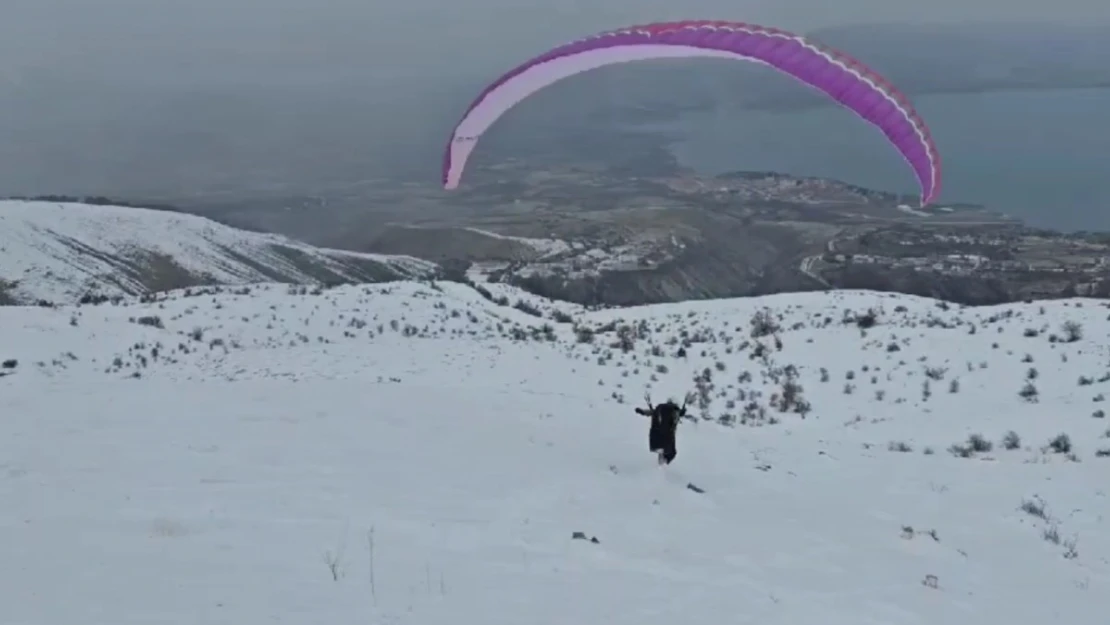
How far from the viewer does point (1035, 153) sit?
196 ft

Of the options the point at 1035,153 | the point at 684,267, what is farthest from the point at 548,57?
the point at 684,267

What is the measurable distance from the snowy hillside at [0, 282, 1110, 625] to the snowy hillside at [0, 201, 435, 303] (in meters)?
40.9

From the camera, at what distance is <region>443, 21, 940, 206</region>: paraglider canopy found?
10734 mm

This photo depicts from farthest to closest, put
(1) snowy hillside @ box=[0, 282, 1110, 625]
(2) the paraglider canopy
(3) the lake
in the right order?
(3) the lake
(2) the paraglider canopy
(1) snowy hillside @ box=[0, 282, 1110, 625]

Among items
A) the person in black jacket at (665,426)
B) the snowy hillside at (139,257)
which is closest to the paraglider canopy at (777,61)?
the person in black jacket at (665,426)

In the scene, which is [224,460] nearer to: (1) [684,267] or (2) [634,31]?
(2) [634,31]

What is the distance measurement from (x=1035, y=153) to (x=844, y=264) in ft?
48.8

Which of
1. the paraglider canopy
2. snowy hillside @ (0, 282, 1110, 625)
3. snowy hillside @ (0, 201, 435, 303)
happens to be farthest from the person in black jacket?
snowy hillside @ (0, 201, 435, 303)

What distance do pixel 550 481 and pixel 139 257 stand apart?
67.9 meters

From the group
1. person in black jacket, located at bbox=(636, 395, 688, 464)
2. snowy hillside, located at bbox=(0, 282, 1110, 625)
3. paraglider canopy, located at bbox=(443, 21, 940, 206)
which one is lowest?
snowy hillside, located at bbox=(0, 282, 1110, 625)

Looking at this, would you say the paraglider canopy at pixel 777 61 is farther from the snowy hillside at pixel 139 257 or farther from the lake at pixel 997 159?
the snowy hillside at pixel 139 257

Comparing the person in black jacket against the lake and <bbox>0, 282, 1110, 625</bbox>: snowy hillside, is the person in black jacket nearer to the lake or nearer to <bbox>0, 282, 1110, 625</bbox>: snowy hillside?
<bbox>0, 282, 1110, 625</bbox>: snowy hillside

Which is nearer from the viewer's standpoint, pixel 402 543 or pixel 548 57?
pixel 402 543

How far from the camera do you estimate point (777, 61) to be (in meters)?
10.7
